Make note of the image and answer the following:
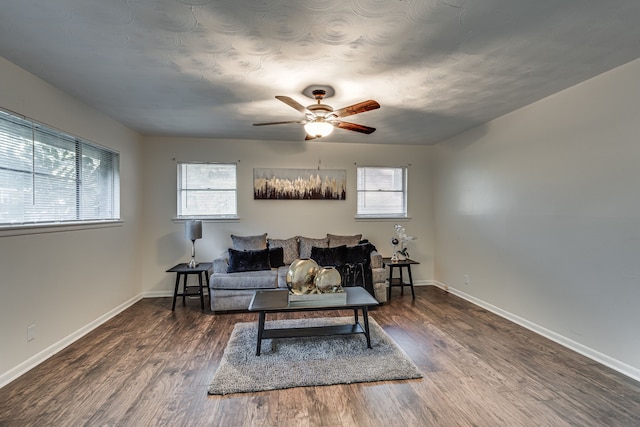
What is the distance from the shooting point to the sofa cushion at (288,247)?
4.62 meters

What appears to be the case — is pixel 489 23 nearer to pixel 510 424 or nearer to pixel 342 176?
pixel 510 424

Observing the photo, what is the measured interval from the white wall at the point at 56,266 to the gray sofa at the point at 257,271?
4.09 feet

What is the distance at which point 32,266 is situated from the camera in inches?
99.3

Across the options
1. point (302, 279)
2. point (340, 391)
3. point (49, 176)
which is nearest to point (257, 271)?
point (302, 279)

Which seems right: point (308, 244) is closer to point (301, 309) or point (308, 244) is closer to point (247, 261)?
point (247, 261)

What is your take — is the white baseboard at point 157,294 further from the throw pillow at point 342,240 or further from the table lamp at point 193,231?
the throw pillow at point 342,240

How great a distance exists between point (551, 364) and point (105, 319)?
15.5ft

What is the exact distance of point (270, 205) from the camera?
495 cm

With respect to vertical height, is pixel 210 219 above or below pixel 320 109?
below

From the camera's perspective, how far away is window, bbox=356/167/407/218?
5254 millimetres

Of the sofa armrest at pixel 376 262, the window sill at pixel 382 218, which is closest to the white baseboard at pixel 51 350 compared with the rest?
the sofa armrest at pixel 376 262

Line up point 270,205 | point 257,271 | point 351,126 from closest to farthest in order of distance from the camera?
1. point 351,126
2. point 257,271
3. point 270,205

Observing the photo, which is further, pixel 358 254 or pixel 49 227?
pixel 358 254

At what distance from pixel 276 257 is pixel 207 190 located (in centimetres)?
165
